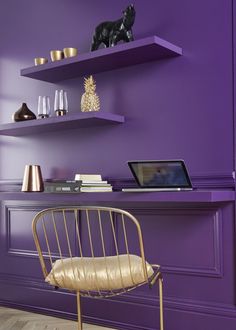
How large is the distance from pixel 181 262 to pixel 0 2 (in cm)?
236

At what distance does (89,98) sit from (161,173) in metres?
0.75

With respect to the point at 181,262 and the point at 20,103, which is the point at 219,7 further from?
the point at 20,103

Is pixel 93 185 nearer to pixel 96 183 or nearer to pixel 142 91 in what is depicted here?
pixel 96 183

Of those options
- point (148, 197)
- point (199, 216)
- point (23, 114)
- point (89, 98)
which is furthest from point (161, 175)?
point (23, 114)

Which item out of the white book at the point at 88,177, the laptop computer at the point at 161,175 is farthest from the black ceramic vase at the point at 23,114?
the laptop computer at the point at 161,175

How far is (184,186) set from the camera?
2.22m

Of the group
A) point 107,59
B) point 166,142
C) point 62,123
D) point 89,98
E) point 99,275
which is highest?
point 107,59

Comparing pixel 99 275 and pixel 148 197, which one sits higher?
pixel 148 197

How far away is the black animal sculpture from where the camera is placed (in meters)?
2.54

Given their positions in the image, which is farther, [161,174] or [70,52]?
[70,52]

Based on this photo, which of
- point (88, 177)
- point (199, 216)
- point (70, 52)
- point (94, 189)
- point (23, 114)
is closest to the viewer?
point (199, 216)

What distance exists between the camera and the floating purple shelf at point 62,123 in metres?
2.59

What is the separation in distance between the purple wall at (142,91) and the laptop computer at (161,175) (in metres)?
Answer: 0.26

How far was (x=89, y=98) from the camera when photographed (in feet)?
8.89
